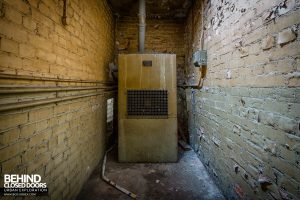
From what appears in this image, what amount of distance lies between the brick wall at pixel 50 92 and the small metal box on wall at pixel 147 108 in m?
0.54

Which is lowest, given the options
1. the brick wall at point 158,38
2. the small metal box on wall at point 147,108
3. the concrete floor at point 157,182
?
the concrete floor at point 157,182

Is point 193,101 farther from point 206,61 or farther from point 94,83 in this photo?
point 94,83

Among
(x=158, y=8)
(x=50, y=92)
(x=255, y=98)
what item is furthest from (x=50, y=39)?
(x=158, y=8)

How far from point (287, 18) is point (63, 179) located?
2690 millimetres

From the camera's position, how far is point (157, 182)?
309 cm

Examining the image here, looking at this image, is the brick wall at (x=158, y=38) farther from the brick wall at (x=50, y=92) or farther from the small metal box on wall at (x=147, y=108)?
the brick wall at (x=50, y=92)

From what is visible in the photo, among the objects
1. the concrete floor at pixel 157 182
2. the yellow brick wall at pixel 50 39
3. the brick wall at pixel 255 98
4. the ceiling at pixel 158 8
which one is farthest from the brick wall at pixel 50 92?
the brick wall at pixel 255 98

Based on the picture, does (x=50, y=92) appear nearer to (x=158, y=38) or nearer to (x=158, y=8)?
(x=158, y=8)

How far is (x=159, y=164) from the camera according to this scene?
3758mm

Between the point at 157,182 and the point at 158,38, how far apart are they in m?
3.96

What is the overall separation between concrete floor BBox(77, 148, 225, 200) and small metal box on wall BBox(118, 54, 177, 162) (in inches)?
10.1

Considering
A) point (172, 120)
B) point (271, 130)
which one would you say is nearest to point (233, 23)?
point (271, 130)

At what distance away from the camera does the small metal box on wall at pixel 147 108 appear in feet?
12.3

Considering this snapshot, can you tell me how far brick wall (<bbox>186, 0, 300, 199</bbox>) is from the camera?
1440mm
